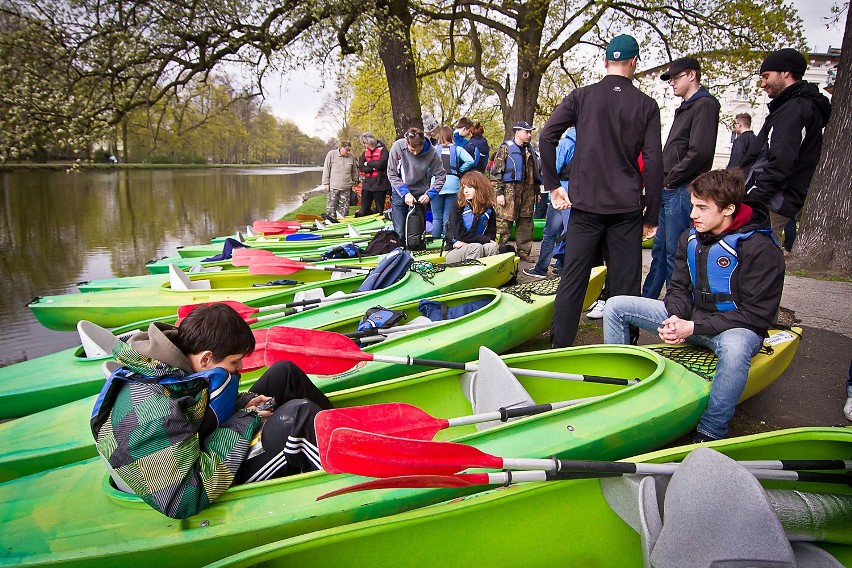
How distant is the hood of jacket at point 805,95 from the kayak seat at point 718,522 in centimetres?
338

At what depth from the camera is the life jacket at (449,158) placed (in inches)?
277

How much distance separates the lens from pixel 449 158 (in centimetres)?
711

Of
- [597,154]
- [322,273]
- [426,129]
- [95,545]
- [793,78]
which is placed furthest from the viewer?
[426,129]

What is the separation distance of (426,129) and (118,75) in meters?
5.48

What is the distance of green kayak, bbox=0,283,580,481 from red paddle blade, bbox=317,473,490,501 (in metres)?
1.40

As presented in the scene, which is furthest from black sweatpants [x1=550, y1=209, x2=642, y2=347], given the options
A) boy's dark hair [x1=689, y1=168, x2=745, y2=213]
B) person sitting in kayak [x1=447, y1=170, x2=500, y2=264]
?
person sitting in kayak [x1=447, y1=170, x2=500, y2=264]

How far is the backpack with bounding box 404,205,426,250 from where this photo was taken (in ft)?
20.8

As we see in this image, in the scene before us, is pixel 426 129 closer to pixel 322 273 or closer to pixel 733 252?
pixel 322 273

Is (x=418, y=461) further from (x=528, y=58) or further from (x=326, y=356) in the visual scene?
(x=528, y=58)

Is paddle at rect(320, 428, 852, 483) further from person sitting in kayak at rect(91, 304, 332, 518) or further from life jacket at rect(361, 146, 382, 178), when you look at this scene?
life jacket at rect(361, 146, 382, 178)

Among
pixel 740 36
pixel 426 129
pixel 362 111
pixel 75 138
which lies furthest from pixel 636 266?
pixel 362 111

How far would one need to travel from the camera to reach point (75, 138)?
754cm

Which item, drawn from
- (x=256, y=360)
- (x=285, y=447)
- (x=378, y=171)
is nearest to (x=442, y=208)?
(x=256, y=360)

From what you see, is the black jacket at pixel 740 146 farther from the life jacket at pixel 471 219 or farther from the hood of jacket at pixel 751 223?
the hood of jacket at pixel 751 223
